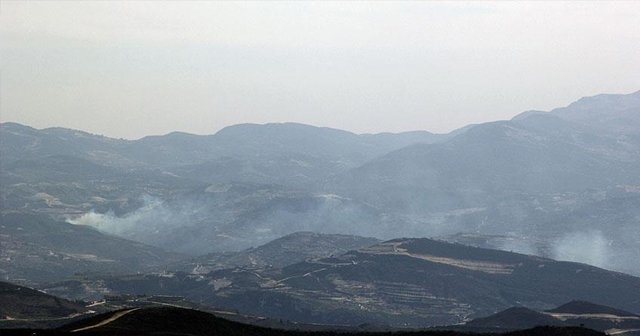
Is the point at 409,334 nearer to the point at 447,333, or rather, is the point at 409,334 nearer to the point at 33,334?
the point at 447,333

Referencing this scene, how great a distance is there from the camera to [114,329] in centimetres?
13775

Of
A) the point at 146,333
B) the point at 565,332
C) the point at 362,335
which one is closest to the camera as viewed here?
the point at 146,333

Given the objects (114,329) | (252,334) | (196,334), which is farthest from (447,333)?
(114,329)

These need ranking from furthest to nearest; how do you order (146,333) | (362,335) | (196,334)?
(362,335), (196,334), (146,333)

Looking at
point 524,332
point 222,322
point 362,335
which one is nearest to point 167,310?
point 222,322

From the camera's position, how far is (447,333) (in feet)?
543

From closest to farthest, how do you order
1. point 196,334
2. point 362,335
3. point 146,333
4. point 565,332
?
point 146,333, point 196,334, point 565,332, point 362,335

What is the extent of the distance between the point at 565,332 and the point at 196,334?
56.2 meters

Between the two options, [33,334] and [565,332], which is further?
[565,332]

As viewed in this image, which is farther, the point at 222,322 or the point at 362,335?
the point at 362,335

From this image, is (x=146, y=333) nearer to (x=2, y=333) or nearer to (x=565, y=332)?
(x=2, y=333)

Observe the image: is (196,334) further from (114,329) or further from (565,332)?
(565,332)

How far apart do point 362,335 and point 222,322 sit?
→ 2778 cm

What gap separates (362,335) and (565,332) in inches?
1390
